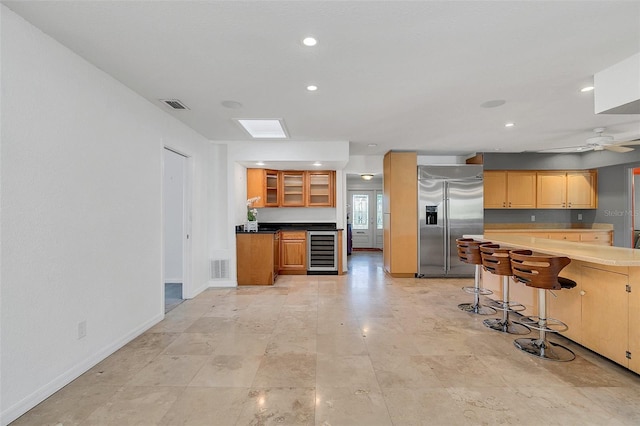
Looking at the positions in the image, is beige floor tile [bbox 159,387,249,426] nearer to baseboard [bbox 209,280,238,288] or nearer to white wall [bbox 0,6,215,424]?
white wall [bbox 0,6,215,424]

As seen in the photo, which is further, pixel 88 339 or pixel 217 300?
pixel 217 300

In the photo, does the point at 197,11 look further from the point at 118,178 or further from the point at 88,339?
the point at 88,339

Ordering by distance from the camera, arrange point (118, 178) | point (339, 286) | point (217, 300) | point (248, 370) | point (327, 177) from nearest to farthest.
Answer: point (248, 370) < point (118, 178) < point (217, 300) < point (339, 286) < point (327, 177)

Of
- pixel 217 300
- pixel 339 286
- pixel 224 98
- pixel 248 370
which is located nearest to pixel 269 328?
pixel 248 370

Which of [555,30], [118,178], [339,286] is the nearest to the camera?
[555,30]

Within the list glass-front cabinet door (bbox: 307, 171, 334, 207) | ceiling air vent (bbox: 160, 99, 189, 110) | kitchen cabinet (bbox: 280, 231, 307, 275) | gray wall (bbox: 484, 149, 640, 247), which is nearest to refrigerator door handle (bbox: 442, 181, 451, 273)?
gray wall (bbox: 484, 149, 640, 247)

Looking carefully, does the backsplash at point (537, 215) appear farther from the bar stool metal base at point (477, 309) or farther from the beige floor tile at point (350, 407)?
the beige floor tile at point (350, 407)

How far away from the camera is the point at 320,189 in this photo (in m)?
6.27

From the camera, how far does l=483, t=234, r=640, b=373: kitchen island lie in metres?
2.27

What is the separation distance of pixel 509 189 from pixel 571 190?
1.31 m

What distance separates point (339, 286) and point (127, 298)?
10.3 ft

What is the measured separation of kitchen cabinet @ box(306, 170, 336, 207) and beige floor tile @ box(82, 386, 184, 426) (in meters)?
4.42

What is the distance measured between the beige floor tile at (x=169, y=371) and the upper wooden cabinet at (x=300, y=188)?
12.5 ft

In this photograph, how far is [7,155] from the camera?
1.80 metres
